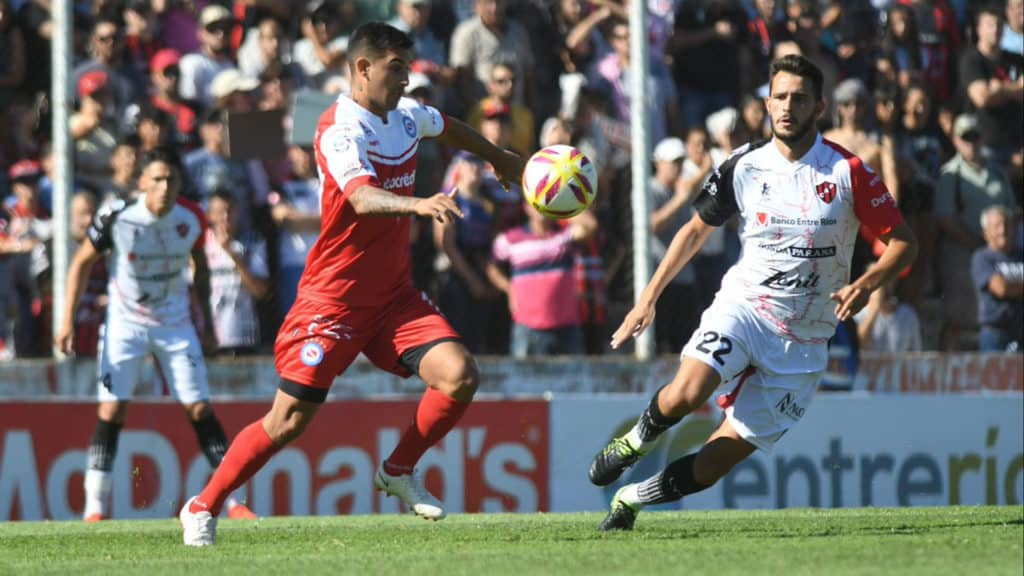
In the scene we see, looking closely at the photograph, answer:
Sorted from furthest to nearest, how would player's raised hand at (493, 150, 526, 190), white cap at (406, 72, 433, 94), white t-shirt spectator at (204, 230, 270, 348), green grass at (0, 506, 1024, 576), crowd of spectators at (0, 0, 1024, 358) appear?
1. white cap at (406, 72, 433, 94)
2. crowd of spectators at (0, 0, 1024, 358)
3. white t-shirt spectator at (204, 230, 270, 348)
4. player's raised hand at (493, 150, 526, 190)
5. green grass at (0, 506, 1024, 576)

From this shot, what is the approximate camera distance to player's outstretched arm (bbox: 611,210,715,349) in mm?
8156

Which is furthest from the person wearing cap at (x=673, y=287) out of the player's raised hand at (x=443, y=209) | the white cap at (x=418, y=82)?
the player's raised hand at (x=443, y=209)

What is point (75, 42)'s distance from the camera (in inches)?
543

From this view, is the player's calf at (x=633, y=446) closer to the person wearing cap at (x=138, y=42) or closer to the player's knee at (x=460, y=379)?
the player's knee at (x=460, y=379)

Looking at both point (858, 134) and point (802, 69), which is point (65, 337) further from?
point (858, 134)

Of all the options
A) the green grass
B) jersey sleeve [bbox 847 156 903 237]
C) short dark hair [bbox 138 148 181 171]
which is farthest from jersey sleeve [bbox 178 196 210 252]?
jersey sleeve [bbox 847 156 903 237]

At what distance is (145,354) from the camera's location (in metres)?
11.8

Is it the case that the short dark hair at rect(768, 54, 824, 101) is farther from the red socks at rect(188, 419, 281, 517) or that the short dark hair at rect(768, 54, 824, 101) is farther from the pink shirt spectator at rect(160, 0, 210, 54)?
the pink shirt spectator at rect(160, 0, 210, 54)

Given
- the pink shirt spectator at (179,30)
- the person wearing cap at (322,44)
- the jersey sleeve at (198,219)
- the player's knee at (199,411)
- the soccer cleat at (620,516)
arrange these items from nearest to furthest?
the soccer cleat at (620,516) < the player's knee at (199,411) < the jersey sleeve at (198,219) < the person wearing cap at (322,44) < the pink shirt spectator at (179,30)

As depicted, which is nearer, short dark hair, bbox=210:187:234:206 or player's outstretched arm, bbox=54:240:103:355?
player's outstretched arm, bbox=54:240:103:355

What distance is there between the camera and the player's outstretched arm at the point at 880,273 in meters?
7.71

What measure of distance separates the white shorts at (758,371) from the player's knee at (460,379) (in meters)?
0.99

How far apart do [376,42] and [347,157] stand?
1.98ft

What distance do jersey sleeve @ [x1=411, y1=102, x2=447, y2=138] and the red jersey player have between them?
8 cm
